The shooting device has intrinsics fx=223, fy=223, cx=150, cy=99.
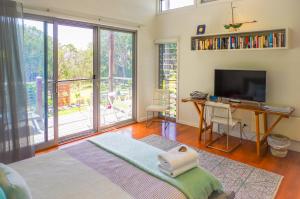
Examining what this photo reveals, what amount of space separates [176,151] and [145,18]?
3.84m

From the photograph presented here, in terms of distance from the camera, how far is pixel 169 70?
17.0 ft

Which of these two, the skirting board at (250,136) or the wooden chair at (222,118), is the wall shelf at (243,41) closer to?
the wooden chair at (222,118)

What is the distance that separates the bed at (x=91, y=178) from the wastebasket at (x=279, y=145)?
6.61 ft

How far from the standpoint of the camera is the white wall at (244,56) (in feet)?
11.2

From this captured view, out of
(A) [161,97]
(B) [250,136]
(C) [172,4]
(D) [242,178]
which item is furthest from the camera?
(A) [161,97]

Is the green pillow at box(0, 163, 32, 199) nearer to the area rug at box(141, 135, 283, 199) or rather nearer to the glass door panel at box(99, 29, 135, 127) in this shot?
the area rug at box(141, 135, 283, 199)

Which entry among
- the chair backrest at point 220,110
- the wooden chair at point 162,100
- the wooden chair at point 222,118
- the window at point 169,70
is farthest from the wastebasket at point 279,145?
the window at point 169,70

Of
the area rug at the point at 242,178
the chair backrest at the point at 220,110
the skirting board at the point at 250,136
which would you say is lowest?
the area rug at the point at 242,178

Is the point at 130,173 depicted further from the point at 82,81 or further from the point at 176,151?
the point at 82,81

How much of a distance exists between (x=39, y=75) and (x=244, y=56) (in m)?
3.39

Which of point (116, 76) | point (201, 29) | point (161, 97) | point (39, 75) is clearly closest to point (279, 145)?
point (201, 29)

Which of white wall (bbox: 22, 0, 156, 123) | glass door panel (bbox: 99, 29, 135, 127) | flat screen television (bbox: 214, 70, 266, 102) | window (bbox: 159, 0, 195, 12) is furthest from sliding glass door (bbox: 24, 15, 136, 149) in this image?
flat screen television (bbox: 214, 70, 266, 102)

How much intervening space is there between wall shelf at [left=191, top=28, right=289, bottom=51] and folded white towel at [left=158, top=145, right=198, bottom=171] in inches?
101

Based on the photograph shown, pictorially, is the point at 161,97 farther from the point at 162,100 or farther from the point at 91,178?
the point at 91,178
